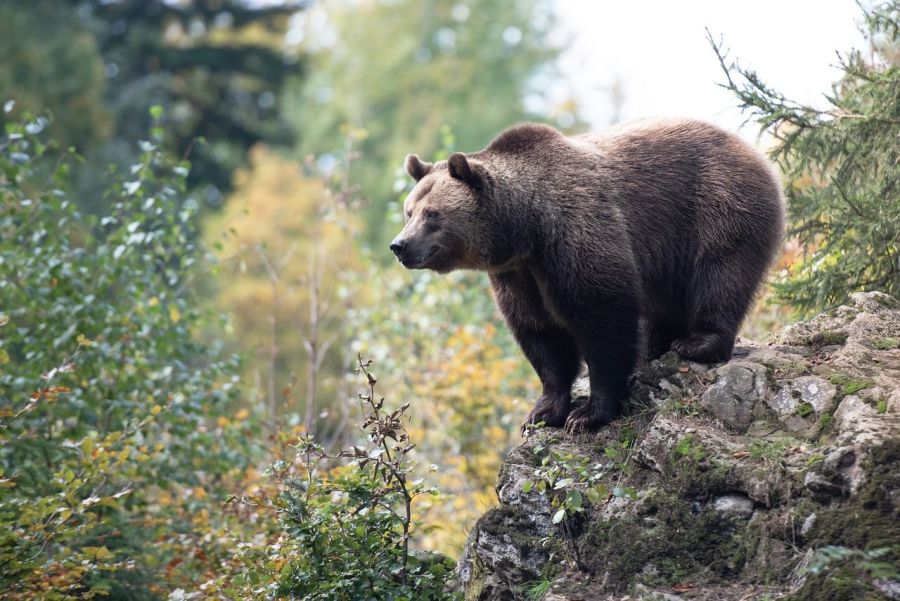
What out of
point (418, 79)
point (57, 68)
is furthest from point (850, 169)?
point (418, 79)

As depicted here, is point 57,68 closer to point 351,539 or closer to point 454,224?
point 454,224

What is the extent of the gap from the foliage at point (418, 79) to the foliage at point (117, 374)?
Answer: 2223cm

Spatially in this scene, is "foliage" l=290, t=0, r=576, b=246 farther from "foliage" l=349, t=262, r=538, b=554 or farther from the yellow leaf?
the yellow leaf

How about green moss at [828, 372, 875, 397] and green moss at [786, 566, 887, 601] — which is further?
green moss at [828, 372, 875, 397]

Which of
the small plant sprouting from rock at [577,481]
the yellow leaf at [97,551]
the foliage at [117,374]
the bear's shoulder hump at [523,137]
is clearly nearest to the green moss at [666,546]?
the small plant sprouting from rock at [577,481]

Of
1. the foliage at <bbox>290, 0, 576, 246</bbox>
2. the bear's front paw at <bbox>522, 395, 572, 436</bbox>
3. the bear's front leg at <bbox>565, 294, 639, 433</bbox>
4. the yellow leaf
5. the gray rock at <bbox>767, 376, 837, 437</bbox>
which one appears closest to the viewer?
the gray rock at <bbox>767, 376, 837, 437</bbox>

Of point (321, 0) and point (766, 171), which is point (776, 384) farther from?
point (321, 0)

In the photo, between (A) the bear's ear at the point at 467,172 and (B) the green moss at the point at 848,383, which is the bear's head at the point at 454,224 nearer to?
(A) the bear's ear at the point at 467,172

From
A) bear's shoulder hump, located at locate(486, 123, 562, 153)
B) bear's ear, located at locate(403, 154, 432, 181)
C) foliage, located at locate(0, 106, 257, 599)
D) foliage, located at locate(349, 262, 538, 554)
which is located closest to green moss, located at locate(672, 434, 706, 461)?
bear's shoulder hump, located at locate(486, 123, 562, 153)

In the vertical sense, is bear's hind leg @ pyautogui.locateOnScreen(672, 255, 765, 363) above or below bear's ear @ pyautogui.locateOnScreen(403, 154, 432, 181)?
below

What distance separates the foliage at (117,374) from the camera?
332 inches

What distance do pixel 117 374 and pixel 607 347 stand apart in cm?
501

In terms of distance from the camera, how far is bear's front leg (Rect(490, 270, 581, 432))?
23.5ft

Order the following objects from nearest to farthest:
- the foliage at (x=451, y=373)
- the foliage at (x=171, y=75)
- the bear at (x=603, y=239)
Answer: the bear at (x=603, y=239), the foliage at (x=451, y=373), the foliage at (x=171, y=75)
